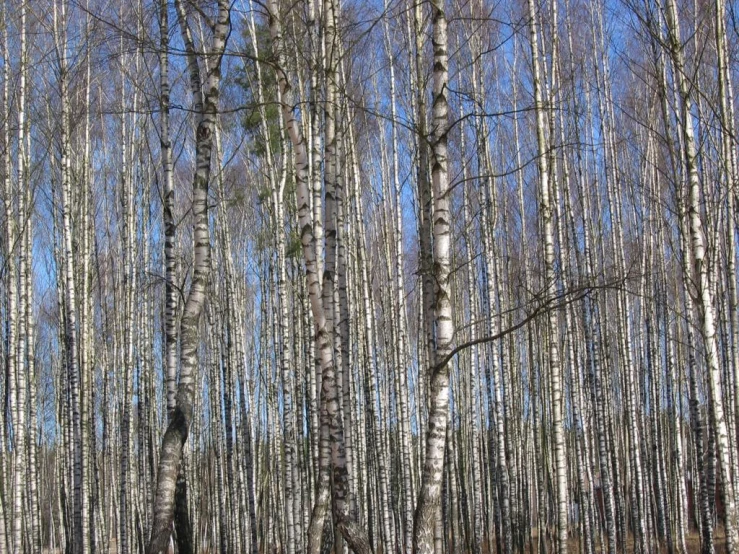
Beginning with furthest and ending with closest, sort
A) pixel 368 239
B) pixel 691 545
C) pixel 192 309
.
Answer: pixel 368 239 < pixel 691 545 < pixel 192 309

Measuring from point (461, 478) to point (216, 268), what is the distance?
711 centimetres

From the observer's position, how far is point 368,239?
18109 mm

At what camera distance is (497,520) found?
563 inches

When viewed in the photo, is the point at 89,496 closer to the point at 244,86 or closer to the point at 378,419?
the point at 378,419

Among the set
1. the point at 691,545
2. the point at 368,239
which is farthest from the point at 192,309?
the point at 691,545

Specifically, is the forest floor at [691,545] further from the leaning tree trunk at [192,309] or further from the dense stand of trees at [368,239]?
the leaning tree trunk at [192,309]

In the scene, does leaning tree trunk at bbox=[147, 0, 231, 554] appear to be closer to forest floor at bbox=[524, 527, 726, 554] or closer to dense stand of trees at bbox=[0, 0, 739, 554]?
dense stand of trees at bbox=[0, 0, 739, 554]

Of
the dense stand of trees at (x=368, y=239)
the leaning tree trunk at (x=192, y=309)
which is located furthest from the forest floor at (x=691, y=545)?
the leaning tree trunk at (x=192, y=309)

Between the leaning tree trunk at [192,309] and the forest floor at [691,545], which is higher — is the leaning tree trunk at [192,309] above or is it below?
above

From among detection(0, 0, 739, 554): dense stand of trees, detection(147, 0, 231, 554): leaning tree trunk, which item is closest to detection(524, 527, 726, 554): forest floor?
detection(0, 0, 739, 554): dense stand of trees

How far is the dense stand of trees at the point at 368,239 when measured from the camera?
633cm

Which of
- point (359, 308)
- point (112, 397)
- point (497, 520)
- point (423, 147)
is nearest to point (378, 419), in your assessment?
point (359, 308)

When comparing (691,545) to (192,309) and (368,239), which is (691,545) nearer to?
(368,239)

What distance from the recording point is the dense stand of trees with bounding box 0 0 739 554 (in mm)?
6332
